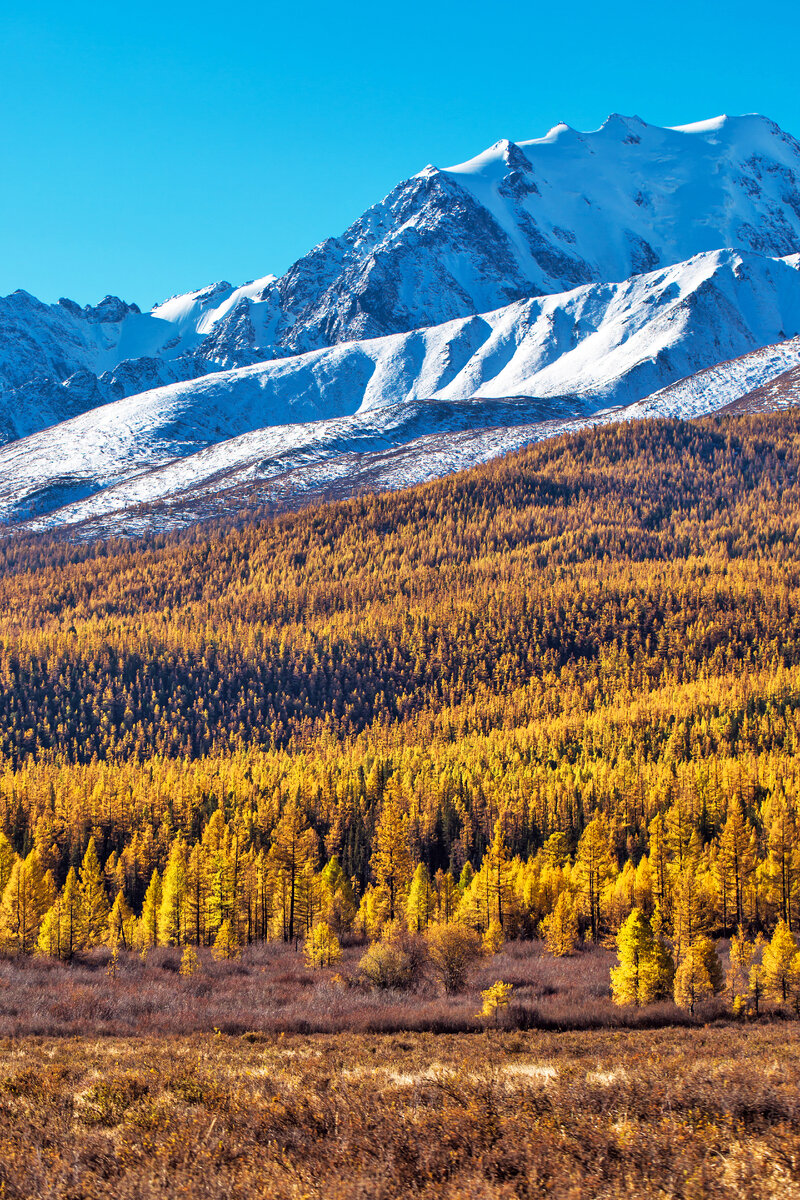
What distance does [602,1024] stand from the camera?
1886 inches

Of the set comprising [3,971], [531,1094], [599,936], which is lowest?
[599,936]

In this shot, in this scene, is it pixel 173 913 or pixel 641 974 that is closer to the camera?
pixel 641 974

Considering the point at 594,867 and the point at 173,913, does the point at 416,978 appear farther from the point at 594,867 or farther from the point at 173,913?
the point at 594,867

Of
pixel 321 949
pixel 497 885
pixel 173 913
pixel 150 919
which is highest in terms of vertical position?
pixel 321 949

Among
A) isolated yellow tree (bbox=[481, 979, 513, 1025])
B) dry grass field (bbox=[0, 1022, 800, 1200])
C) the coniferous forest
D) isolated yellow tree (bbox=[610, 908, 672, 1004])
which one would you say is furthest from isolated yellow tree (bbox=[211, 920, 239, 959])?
dry grass field (bbox=[0, 1022, 800, 1200])

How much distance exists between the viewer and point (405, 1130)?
17469 mm

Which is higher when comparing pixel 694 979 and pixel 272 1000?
pixel 272 1000

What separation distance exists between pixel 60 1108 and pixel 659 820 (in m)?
91.6

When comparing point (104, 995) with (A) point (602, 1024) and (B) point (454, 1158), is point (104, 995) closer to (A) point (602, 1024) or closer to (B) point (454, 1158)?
(A) point (602, 1024)

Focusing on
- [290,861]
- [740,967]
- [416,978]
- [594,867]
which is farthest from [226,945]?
[740,967]

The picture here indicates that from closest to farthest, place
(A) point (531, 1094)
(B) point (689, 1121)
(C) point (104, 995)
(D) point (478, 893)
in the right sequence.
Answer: (B) point (689, 1121)
(A) point (531, 1094)
(C) point (104, 995)
(D) point (478, 893)

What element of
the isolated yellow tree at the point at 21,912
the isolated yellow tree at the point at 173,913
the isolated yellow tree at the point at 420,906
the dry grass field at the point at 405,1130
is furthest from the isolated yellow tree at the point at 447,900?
the dry grass field at the point at 405,1130

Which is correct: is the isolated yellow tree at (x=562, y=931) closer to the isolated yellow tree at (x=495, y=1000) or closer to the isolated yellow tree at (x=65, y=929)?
the isolated yellow tree at (x=495, y=1000)

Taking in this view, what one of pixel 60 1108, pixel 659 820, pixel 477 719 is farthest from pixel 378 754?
pixel 60 1108
